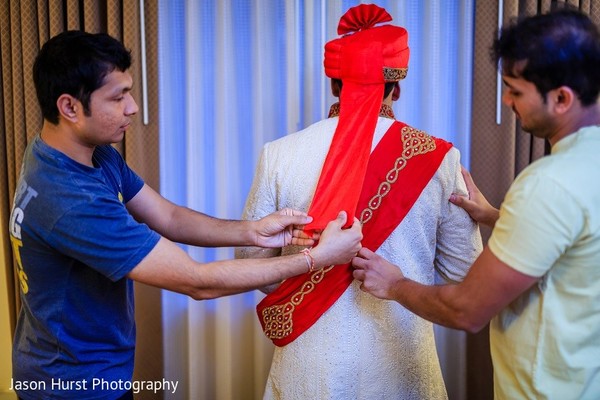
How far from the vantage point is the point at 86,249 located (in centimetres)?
130

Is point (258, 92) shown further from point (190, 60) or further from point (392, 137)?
→ point (392, 137)

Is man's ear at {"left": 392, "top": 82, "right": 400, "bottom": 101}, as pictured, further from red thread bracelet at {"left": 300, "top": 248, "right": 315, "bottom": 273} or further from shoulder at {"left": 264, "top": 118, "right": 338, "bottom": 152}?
red thread bracelet at {"left": 300, "top": 248, "right": 315, "bottom": 273}

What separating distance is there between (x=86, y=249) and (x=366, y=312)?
2.32 feet

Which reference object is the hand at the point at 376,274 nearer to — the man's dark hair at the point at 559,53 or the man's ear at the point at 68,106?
the man's dark hair at the point at 559,53

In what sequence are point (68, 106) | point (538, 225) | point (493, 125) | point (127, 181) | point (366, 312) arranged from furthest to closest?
point (493, 125) → point (127, 181) → point (366, 312) → point (68, 106) → point (538, 225)

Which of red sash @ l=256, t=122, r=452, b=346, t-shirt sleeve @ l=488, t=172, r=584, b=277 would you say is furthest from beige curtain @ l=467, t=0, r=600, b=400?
t-shirt sleeve @ l=488, t=172, r=584, b=277

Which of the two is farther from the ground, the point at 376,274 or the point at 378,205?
the point at 378,205

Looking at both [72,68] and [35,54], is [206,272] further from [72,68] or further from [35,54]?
[35,54]

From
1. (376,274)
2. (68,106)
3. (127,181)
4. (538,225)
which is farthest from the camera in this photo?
(127,181)

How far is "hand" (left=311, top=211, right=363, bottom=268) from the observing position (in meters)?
1.46

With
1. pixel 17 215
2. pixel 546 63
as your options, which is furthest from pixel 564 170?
pixel 17 215

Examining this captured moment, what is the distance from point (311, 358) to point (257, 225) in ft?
1.24

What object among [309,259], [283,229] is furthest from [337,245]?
[283,229]

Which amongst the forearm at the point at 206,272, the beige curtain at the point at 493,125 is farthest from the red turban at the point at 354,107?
the beige curtain at the point at 493,125
